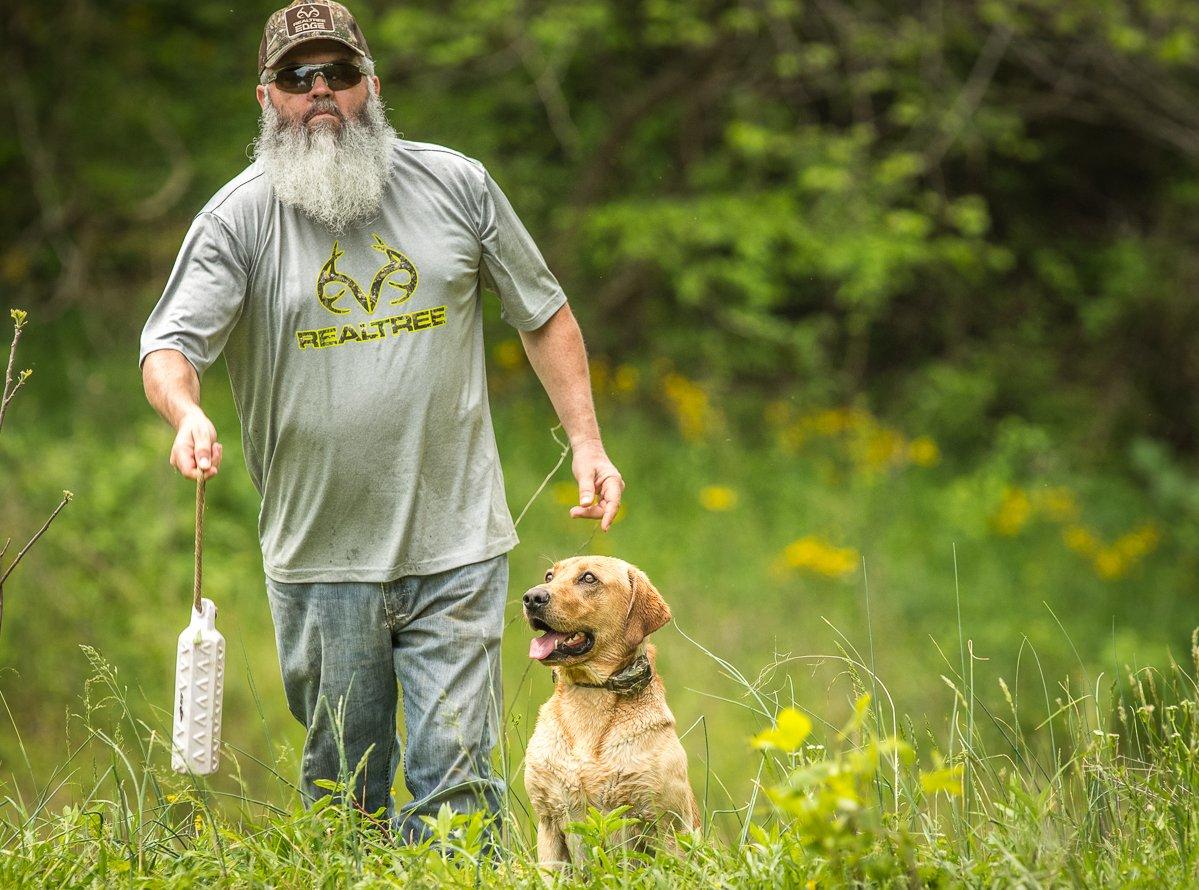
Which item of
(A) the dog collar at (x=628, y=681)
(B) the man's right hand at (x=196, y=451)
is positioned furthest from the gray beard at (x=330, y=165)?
(A) the dog collar at (x=628, y=681)

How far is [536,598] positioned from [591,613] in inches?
5.7

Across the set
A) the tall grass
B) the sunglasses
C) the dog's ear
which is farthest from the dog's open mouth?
the sunglasses

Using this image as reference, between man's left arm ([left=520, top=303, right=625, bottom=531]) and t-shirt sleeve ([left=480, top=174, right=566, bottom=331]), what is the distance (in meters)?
0.05

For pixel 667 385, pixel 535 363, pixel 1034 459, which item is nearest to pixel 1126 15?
pixel 1034 459

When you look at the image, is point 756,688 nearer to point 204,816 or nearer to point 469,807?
point 469,807

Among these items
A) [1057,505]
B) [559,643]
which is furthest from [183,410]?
[1057,505]

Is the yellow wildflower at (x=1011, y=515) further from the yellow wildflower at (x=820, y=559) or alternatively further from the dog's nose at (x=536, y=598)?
the dog's nose at (x=536, y=598)

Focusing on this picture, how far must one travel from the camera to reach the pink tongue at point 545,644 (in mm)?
3381

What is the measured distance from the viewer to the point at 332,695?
3.77 m

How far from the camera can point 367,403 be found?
364 centimetres

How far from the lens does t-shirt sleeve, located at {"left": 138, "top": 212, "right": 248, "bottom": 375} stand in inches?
134

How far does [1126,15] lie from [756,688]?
8.71 metres

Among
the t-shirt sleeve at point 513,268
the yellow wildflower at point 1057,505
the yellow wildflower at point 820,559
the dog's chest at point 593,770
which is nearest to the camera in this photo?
the dog's chest at point 593,770

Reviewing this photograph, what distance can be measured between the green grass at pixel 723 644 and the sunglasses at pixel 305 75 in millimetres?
1525
